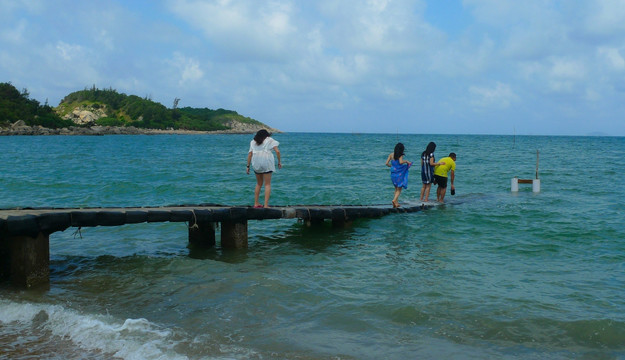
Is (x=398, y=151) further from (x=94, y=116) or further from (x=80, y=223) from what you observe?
(x=94, y=116)

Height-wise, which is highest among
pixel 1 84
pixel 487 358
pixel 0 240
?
pixel 1 84

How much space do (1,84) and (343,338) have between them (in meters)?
114

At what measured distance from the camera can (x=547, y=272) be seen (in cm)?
911

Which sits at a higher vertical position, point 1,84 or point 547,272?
point 1,84

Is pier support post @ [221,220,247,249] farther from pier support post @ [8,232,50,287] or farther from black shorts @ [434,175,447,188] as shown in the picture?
black shorts @ [434,175,447,188]

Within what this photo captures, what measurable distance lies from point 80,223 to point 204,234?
2863 mm

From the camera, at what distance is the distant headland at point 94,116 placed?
310 ft

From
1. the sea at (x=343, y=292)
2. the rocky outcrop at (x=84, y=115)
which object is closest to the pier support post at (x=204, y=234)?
the sea at (x=343, y=292)

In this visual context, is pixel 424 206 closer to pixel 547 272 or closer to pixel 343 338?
pixel 547 272

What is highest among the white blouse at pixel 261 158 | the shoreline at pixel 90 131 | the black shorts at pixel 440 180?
the shoreline at pixel 90 131

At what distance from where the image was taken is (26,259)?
7820 mm

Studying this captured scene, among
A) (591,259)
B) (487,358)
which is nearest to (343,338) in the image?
A: (487,358)

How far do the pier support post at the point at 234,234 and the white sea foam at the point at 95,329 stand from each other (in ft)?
13.3

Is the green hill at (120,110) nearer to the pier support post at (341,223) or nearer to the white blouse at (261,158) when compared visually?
the pier support post at (341,223)
